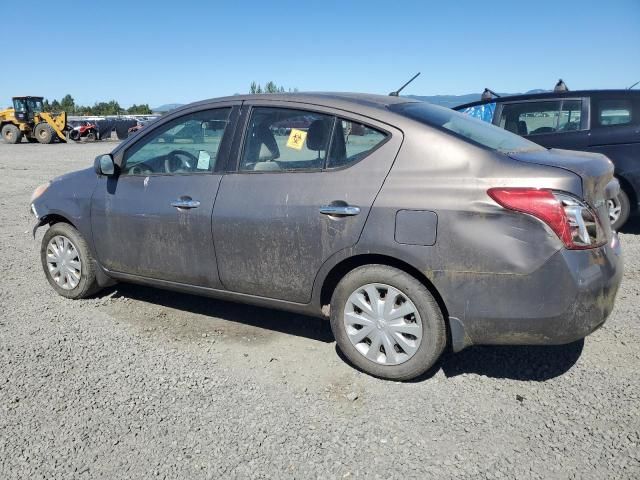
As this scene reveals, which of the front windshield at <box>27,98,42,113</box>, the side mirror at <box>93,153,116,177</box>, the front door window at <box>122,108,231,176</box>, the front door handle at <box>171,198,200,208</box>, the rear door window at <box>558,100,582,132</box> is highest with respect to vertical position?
the front windshield at <box>27,98,42,113</box>

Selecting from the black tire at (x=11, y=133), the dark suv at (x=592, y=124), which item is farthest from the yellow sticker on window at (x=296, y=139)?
the black tire at (x=11, y=133)

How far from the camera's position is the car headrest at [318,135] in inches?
131

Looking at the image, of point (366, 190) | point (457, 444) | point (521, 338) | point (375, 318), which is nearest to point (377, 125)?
point (366, 190)

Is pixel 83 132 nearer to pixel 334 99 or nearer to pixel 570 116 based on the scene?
pixel 570 116

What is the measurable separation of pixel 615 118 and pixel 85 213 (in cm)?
604

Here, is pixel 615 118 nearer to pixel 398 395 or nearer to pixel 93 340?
pixel 398 395

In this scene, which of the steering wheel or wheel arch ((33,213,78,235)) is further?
wheel arch ((33,213,78,235))

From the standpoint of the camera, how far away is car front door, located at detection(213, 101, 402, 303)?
3.11m

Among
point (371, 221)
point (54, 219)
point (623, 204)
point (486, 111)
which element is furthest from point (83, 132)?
point (371, 221)

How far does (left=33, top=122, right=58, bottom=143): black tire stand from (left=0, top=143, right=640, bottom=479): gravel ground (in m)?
30.1

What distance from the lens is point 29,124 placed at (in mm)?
30812

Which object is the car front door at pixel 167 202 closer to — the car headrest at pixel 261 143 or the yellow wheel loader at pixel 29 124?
the car headrest at pixel 261 143

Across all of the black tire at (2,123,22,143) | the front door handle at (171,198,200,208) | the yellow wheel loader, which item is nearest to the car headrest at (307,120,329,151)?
the front door handle at (171,198,200,208)

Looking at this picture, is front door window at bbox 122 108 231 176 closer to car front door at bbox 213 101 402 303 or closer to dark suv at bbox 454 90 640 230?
car front door at bbox 213 101 402 303
